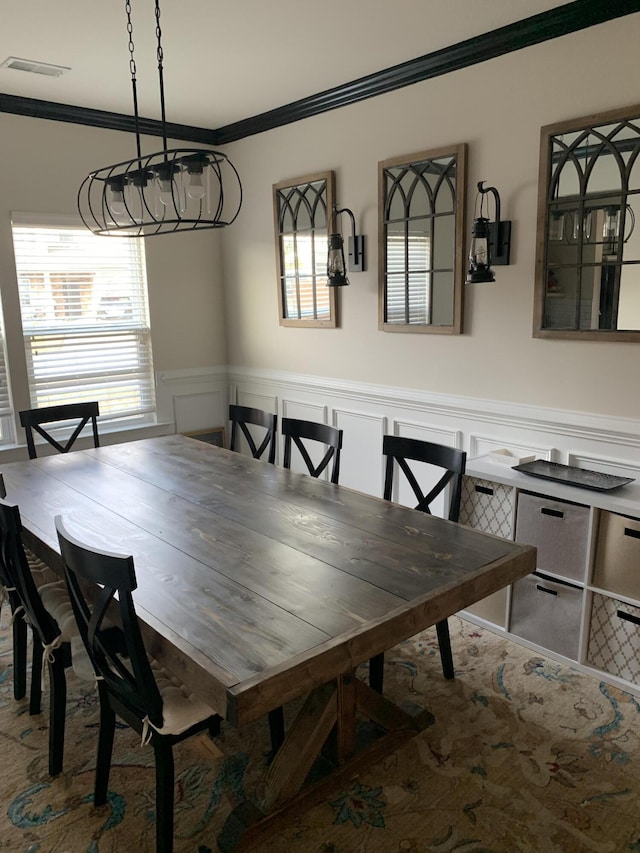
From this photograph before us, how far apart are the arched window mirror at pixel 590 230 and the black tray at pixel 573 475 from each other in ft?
1.90

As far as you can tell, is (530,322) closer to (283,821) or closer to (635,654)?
(635,654)

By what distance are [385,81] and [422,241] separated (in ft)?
2.92

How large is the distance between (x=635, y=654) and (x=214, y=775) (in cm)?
163

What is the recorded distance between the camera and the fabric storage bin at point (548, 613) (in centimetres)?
269

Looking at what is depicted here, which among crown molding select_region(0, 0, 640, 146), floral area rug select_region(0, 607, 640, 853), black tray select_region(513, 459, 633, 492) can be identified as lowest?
floral area rug select_region(0, 607, 640, 853)

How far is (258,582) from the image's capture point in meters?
1.86

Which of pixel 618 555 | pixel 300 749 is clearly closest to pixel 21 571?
pixel 300 749

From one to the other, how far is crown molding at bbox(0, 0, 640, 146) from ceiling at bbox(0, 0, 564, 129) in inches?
1.9

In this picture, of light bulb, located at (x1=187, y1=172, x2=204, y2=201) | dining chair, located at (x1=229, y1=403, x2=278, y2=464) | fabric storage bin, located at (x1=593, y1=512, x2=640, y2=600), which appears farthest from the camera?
dining chair, located at (x1=229, y1=403, x2=278, y2=464)

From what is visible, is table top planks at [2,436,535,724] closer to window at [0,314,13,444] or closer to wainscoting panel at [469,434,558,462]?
wainscoting panel at [469,434,558,462]

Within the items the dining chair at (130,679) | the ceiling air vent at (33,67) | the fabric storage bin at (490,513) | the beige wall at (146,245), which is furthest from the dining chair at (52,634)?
the ceiling air vent at (33,67)

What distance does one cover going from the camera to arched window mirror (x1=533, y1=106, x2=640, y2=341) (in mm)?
2682

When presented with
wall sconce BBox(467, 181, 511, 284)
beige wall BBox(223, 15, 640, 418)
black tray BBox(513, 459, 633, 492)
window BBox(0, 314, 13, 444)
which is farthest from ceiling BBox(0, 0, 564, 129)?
A: black tray BBox(513, 459, 633, 492)

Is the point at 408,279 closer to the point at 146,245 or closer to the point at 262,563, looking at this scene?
the point at 146,245
